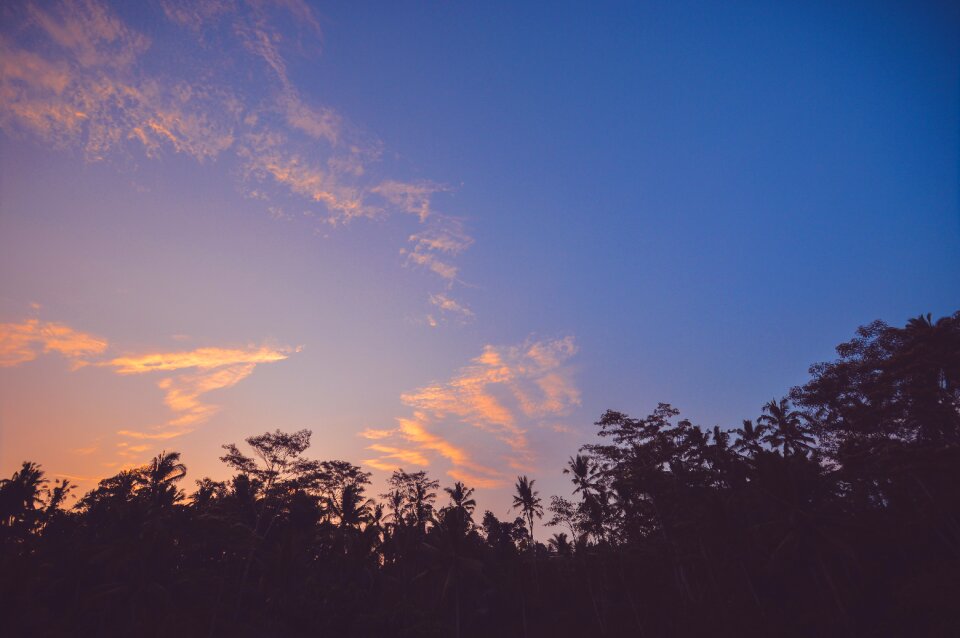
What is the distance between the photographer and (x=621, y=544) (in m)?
42.2

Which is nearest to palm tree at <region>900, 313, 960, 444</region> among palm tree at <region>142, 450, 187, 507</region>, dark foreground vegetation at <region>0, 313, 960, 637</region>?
dark foreground vegetation at <region>0, 313, 960, 637</region>

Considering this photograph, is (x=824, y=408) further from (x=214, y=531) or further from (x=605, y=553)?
(x=214, y=531)

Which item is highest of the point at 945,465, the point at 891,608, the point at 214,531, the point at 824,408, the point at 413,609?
the point at 824,408

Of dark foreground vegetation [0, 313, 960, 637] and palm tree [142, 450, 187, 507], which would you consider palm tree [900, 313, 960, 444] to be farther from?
palm tree [142, 450, 187, 507]

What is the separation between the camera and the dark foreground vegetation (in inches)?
1030

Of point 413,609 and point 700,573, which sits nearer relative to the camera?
point 413,609

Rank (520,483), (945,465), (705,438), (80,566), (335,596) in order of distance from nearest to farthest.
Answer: (945,465) → (335,596) → (80,566) → (705,438) → (520,483)

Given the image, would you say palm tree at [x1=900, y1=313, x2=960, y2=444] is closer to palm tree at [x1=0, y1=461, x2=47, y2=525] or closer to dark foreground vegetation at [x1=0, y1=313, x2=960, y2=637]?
dark foreground vegetation at [x1=0, y1=313, x2=960, y2=637]

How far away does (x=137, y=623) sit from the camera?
3166 centimetres

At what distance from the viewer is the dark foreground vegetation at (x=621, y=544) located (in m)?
26.2

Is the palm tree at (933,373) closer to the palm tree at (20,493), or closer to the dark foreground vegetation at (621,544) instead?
the dark foreground vegetation at (621,544)

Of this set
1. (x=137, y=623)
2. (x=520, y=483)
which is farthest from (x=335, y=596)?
(x=520, y=483)

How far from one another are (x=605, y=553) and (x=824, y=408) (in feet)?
75.5

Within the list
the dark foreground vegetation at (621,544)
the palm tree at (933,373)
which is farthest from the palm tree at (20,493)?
the palm tree at (933,373)
